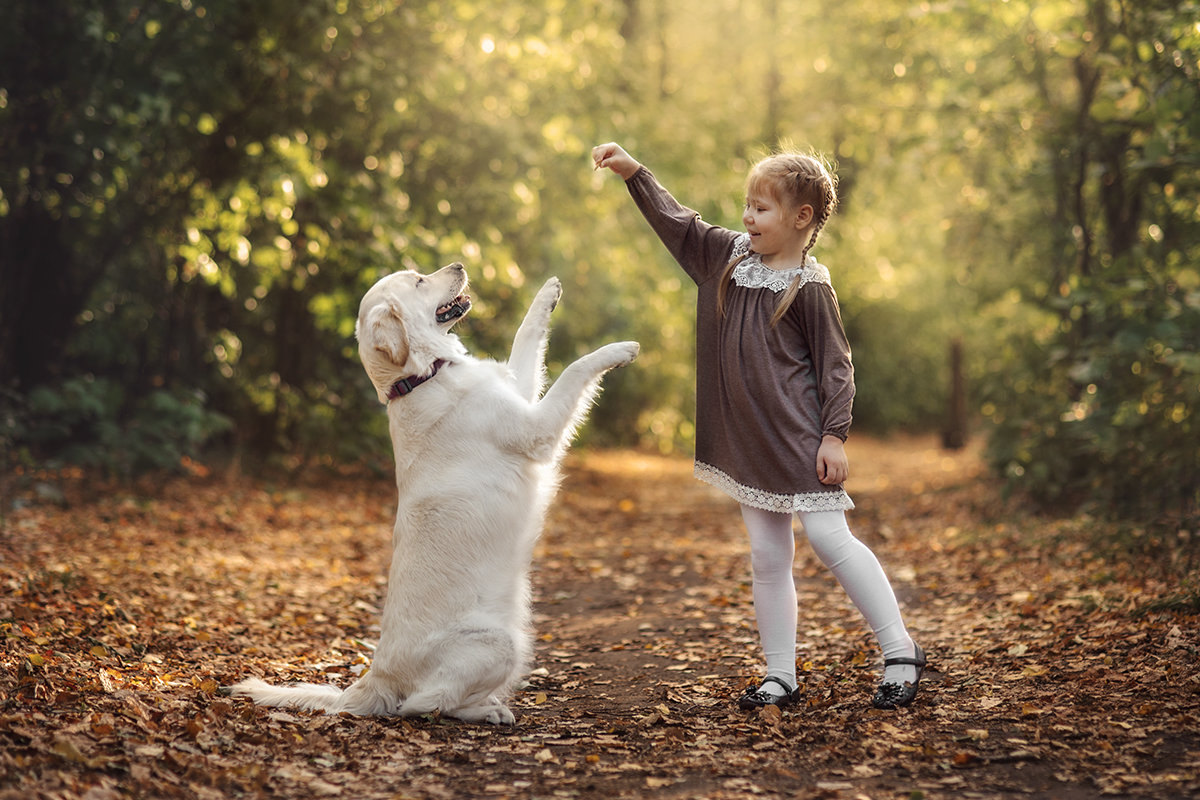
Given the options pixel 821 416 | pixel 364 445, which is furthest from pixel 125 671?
pixel 364 445

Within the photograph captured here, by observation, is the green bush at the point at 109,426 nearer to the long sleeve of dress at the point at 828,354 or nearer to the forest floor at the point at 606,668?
the forest floor at the point at 606,668

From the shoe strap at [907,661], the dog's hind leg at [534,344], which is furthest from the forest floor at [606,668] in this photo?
the dog's hind leg at [534,344]

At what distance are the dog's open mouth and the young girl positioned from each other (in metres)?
0.87

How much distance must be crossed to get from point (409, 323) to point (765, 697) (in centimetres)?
212

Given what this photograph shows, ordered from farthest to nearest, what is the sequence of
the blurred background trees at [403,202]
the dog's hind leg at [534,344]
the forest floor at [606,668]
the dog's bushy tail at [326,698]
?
the blurred background trees at [403,202]
the dog's hind leg at [534,344]
the dog's bushy tail at [326,698]
the forest floor at [606,668]

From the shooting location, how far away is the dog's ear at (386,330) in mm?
4199

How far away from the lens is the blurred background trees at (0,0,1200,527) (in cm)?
771

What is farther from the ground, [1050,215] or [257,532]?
[1050,215]

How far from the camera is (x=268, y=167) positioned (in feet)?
30.5

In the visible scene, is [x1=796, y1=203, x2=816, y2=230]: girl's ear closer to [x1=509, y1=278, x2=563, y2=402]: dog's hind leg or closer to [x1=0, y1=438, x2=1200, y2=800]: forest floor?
[x1=509, y1=278, x2=563, y2=402]: dog's hind leg

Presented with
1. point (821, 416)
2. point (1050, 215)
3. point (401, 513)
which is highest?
point (1050, 215)

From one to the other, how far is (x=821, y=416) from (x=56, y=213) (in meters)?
8.39

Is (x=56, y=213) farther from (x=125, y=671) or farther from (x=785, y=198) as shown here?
(x=785, y=198)

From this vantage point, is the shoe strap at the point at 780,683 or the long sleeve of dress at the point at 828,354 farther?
the shoe strap at the point at 780,683
